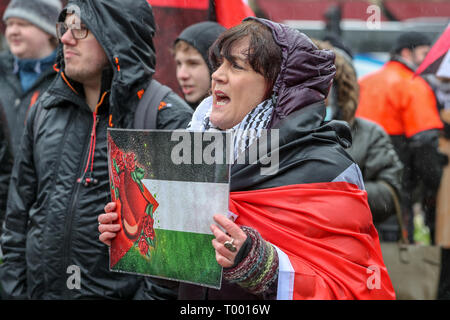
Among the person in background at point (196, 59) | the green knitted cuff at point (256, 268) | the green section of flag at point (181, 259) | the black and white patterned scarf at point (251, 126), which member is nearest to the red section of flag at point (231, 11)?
the person in background at point (196, 59)

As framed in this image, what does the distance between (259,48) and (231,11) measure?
5.51 feet

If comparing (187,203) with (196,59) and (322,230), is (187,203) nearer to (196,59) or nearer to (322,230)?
(322,230)

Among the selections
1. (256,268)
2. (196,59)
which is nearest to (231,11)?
(196,59)

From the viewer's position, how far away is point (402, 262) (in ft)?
13.8

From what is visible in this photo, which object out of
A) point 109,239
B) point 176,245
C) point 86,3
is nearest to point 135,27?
point 86,3

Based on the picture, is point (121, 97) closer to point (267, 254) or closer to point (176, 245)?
point (176, 245)

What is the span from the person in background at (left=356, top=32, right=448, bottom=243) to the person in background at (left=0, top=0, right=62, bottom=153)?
2856 millimetres

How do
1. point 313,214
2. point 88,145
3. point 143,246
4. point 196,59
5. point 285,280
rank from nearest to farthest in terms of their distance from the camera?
point 285,280 → point 313,214 → point 143,246 → point 88,145 → point 196,59

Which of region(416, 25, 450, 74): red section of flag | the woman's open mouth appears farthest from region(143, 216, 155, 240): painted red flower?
region(416, 25, 450, 74): red section of flag

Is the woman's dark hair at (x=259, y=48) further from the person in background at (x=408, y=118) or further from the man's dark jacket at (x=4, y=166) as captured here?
the person in background at (x=408, y=118)

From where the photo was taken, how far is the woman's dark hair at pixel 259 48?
2.45 meters

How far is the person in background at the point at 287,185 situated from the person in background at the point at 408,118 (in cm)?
340

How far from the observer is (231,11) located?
13.3ft

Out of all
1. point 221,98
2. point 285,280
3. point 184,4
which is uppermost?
point 184,4
